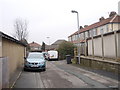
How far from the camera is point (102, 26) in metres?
45.3

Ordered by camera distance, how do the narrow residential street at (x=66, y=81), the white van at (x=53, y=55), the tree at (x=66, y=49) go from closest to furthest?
the narrow residential street at (x=66, y=81) → the tree at (x=66, y=49) → the white van at (x=53, y=55)

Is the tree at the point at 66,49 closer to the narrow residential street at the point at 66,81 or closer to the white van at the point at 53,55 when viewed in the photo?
the white van at the point at 53,55

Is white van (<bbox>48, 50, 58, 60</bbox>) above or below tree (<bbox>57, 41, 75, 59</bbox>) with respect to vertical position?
below

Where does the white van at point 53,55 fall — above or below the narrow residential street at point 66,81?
above

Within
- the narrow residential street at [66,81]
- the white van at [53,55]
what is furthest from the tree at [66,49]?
the narrow residential street at [66,81]

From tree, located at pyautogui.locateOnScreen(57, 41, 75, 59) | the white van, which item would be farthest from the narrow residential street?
the white van

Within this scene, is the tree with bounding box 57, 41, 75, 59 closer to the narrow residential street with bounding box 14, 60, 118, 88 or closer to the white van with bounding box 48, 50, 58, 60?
the white van with bounding box 48, 50, 58, 60

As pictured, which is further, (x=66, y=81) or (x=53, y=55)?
(x=53, y=55)

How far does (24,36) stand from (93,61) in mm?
40623

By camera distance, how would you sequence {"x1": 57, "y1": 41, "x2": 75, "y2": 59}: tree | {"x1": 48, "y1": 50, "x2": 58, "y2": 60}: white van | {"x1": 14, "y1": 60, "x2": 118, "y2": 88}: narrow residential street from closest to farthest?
{"x1": 14, "y1": 60, "x2": 118, "y2": 88}: narrow residential street → {"x1": 57, "y1": 41, "x2": 75, "y2": 59}: tree → {"x1": 48, "y1": 50, "x2": 58, "y2": 60}: white van

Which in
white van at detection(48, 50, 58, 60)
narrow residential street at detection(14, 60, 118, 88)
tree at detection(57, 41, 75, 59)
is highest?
tree at detection(57, 41, 75, 59)

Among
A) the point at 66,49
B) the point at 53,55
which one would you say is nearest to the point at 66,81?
the point at 66,49

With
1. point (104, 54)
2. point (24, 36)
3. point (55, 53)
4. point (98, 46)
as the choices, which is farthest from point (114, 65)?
point (24, 36)

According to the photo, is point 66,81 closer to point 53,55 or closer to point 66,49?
point 66,49
